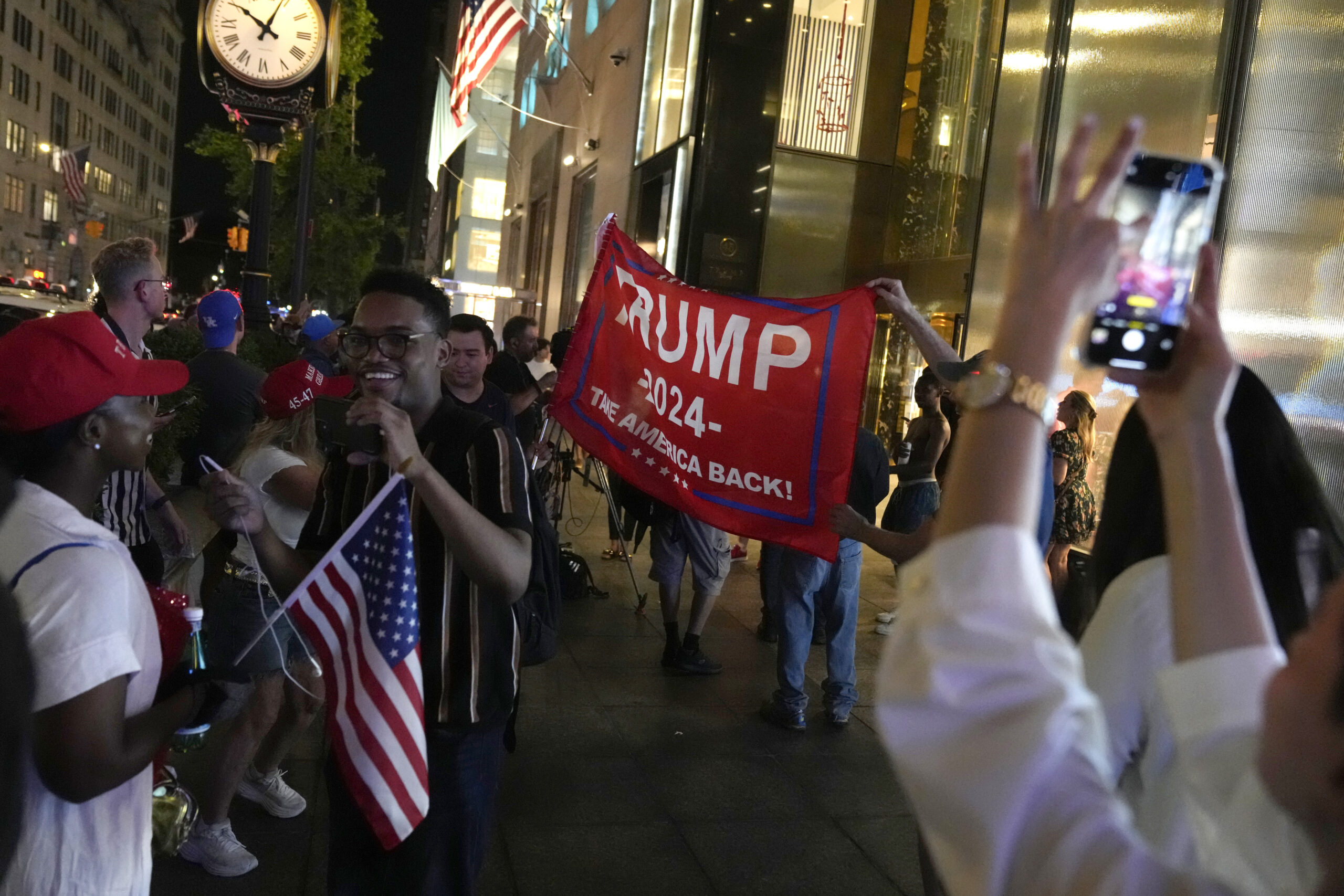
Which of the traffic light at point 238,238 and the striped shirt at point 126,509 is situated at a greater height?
the traffic light at point 238,238

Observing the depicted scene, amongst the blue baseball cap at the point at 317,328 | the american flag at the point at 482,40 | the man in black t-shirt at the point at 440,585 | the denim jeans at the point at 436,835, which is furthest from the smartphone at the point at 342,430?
the american flag at the point at 482,40

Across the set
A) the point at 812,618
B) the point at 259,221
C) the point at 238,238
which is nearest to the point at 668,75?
the point at 259,221

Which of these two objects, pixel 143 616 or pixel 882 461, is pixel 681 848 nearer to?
pixel 882 461

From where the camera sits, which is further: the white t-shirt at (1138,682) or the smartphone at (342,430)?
the smartphone at (342,430)

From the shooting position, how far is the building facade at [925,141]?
693 centimetres

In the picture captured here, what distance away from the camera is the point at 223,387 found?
655cm

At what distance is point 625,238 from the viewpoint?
5352mm

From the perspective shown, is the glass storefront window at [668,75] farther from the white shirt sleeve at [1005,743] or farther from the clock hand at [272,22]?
the white shirt sleeve at [1005,743]

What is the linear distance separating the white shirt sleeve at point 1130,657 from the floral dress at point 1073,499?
263 inches

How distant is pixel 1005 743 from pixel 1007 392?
361mm

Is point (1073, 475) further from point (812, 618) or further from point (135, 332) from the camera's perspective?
point (135, 332)

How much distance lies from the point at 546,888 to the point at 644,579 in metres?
5.71

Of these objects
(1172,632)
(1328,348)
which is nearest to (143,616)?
(1172,632)

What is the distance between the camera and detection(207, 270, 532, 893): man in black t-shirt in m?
2.66
